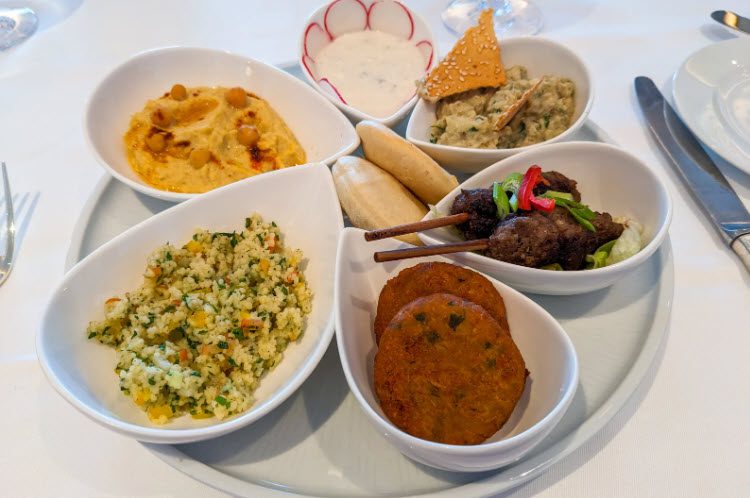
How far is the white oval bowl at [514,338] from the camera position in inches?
55.3

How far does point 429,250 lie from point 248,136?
128 centimetres

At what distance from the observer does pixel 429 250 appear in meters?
1.86

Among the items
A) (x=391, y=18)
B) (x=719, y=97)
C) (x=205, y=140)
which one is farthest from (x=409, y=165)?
(x=719, y=97)

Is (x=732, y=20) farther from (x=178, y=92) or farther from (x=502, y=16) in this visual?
(x=178, y=92)

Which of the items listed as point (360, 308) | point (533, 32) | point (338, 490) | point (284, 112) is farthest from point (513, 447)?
point (533, 32)

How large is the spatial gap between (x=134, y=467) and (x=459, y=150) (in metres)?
1.75

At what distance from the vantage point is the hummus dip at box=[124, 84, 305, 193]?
2.54 m

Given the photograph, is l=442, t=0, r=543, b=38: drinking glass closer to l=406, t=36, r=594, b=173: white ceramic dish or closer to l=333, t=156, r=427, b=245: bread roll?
l=406, t=36, r=594, b=173: white ceramic dish

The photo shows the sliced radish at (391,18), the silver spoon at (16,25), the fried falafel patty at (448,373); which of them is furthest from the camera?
→ the silver spoon at (16,25)

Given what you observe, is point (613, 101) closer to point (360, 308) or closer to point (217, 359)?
point (360, 308)

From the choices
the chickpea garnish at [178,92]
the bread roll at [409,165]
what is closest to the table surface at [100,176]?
the chickpea garnish at [178,92]

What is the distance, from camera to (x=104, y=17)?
3572mm

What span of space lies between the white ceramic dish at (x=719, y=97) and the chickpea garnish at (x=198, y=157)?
7.89 feet

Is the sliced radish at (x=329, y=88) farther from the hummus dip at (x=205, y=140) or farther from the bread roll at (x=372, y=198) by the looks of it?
the bread roll at (x=372, y=198)
